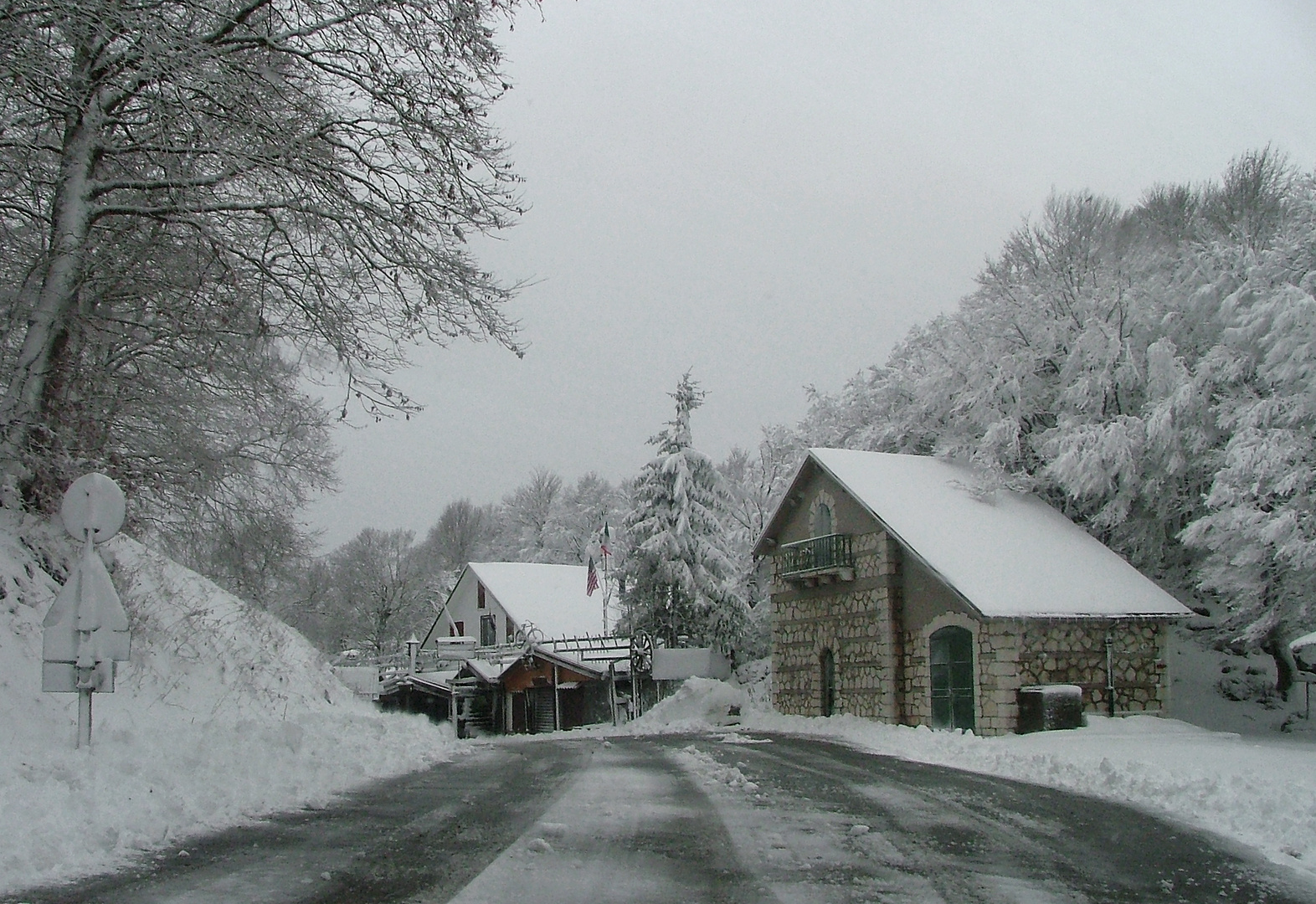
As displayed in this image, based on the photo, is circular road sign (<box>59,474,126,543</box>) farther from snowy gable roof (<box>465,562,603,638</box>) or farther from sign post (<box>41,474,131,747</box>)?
snowy gable roof (<box>465,562,603,638</box>)

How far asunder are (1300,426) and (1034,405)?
8.01m

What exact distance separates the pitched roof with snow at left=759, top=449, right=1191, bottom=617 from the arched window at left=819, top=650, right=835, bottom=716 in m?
4.25

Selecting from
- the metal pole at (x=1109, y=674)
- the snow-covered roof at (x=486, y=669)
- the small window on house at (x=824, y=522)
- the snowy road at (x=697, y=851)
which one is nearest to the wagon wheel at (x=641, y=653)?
the snow-covered roof at (x=486, y=669)

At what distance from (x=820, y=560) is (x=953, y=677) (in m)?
5.08

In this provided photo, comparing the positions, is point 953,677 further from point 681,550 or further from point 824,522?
point 681,550

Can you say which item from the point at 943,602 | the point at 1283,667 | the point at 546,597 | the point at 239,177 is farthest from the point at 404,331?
the point at 546,597

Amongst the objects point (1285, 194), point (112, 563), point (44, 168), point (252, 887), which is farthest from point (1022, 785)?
point (1285, 194)

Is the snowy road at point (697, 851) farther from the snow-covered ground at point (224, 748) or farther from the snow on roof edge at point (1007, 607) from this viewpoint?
the snow on roof edge at point (1007, 607)

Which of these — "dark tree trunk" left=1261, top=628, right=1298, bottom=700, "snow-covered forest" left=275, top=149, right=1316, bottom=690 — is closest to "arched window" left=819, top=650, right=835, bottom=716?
"snow-covered forest" left=275, top=149, right=1316, bottom=690

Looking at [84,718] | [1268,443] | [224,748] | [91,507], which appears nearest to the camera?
[84,718]

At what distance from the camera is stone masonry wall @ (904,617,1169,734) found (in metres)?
21.9

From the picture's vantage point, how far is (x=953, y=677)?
78.2 feet

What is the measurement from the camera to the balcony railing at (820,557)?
27.0 metres

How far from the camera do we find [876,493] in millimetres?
26094
